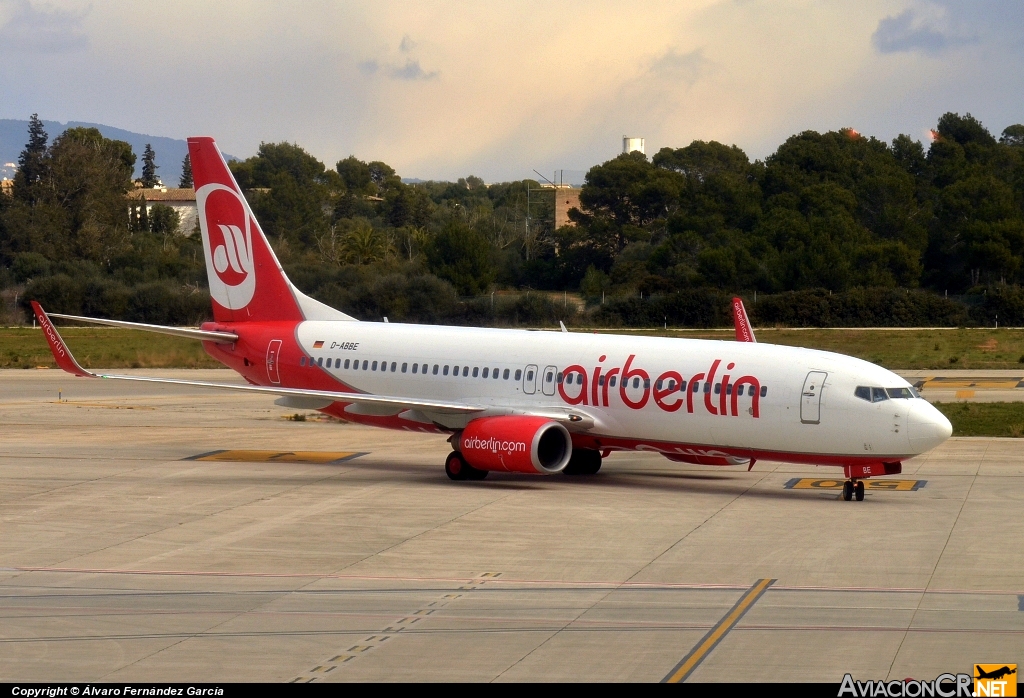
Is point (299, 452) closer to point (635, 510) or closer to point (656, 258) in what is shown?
point (635, 510)

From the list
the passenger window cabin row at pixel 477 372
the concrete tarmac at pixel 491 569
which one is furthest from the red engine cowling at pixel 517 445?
the passenger window cabin row at pixel 477 372

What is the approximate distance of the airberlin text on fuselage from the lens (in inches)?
1081

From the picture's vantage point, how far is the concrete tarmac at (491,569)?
1525 centimetres

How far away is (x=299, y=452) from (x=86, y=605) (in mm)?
17858

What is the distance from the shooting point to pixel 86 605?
18125 mm

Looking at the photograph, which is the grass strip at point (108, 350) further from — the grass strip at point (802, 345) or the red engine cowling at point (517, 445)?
the red engine cowling at point (517, 445)

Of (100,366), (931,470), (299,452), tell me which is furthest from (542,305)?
(931,470)

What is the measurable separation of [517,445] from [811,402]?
6382mm

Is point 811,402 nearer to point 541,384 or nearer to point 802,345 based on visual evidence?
point 541,384

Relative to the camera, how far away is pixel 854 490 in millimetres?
27109

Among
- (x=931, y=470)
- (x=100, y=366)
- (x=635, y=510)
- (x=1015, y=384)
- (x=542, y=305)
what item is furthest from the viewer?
(x=542, y=305)

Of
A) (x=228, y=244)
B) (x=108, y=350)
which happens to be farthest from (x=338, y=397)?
(x=108, y=350)

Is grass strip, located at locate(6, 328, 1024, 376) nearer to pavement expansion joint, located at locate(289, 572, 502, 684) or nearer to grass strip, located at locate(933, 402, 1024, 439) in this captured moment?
grass strip, located at locate(933, 402, 1024, 439)

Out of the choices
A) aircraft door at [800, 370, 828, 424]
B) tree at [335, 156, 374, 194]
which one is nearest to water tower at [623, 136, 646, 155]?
tree at [335, 156, 374, 194]
